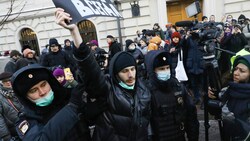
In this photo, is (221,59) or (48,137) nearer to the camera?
(48,137)

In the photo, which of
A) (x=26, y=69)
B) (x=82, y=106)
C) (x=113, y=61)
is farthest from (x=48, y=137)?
(x=113, y=61)

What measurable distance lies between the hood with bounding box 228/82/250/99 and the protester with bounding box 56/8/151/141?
80 cm

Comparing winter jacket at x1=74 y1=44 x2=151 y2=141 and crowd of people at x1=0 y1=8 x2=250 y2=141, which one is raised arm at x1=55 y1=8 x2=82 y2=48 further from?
winter jacket at x1=74 y1=44 x2=151 y2=141

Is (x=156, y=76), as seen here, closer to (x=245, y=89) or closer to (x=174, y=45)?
(x=245, y=89)

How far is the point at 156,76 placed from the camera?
264 cm

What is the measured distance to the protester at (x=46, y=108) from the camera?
159cm

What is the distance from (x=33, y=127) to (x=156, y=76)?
1.43m

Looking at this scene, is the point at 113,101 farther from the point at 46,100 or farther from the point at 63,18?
the point at 63,18

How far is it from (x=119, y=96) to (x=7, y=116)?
2.29 m

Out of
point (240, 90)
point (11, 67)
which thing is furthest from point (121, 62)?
point (11, 67)

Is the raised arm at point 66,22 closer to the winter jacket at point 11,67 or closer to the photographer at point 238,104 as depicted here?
the photographer at point 238,104

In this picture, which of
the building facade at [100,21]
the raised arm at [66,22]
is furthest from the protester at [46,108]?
the building facade at [100,21]

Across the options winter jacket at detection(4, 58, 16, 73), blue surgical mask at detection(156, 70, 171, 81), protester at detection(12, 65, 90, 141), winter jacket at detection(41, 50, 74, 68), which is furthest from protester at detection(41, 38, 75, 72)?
protester at detection(12, 65, 90, 141)

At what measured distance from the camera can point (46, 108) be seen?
1.76 metres
